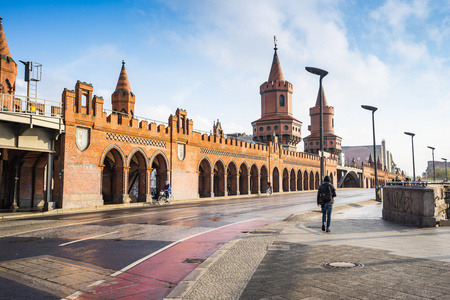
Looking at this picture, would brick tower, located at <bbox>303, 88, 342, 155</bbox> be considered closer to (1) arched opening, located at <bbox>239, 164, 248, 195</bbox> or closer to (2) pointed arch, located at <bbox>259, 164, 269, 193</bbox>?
(2) pointed arch, located at <bbox>259, 164, 269, 193</bbox>

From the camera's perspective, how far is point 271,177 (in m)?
48.8

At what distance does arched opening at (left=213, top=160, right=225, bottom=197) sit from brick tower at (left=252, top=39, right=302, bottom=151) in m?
26.3

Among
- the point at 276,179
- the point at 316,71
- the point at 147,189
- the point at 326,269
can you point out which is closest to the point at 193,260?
the point at 326,269

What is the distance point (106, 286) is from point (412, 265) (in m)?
4.74

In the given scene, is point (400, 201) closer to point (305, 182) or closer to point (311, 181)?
point (305, 182)

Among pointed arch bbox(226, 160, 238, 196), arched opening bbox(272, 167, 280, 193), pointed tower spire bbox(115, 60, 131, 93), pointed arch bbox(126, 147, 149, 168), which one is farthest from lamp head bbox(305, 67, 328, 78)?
arched opening bbox(272, 167, 280, 193)

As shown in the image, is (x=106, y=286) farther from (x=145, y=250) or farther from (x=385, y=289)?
(x=385, y=289)

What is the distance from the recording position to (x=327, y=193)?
33.8ft

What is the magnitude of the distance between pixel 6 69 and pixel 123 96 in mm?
11815

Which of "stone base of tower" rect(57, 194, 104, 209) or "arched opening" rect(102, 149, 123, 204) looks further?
"arched opening" rect(102, 149, 123, 204)

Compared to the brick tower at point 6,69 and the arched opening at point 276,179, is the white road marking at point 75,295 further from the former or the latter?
the arched opening at point 276,179

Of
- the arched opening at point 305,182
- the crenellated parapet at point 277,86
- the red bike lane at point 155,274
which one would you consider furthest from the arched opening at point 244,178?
the red bike lane at point 155,274

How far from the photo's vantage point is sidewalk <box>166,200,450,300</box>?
Result: 4352 millimetres

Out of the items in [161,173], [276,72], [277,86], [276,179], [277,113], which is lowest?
[276,179]
